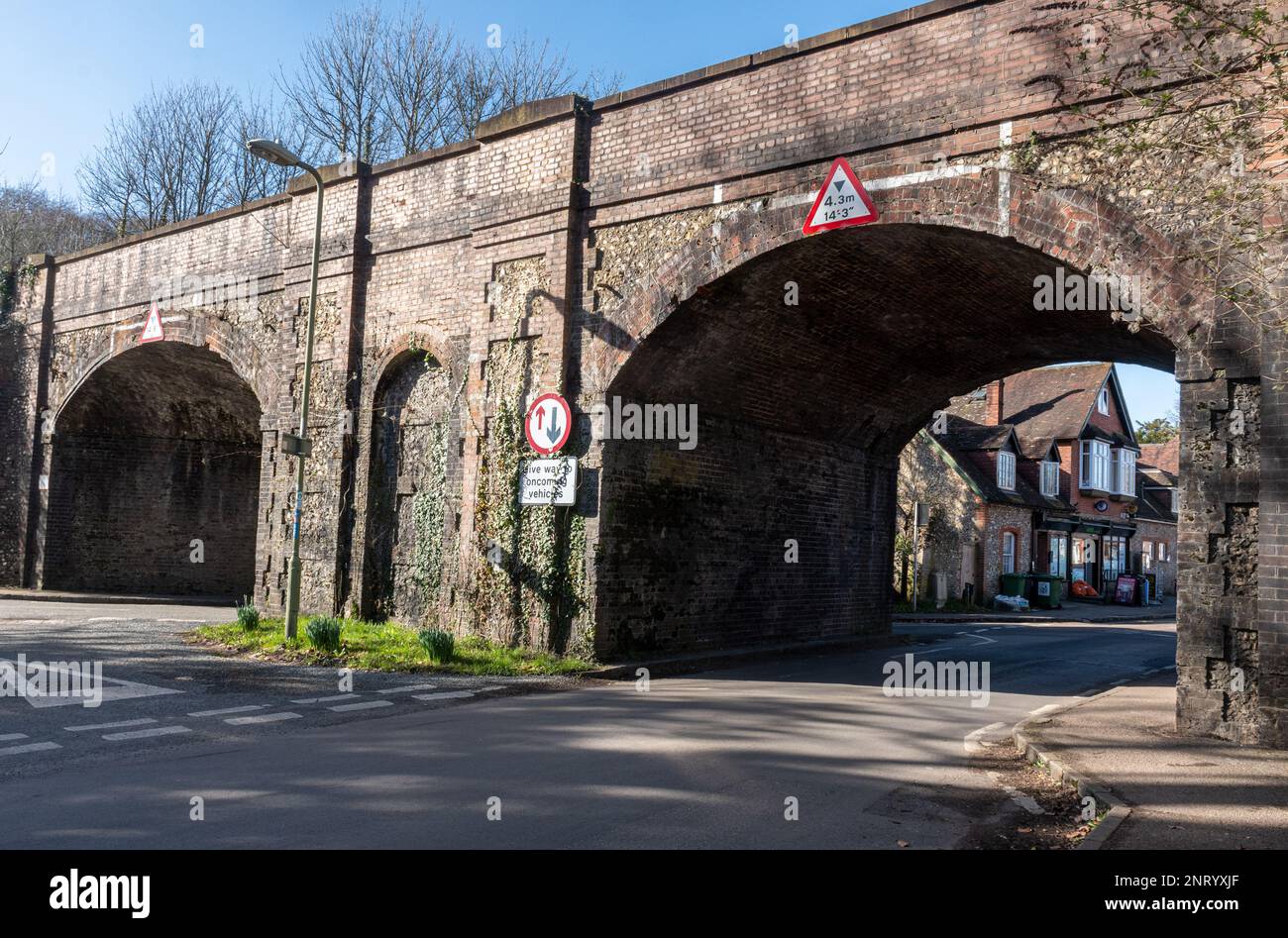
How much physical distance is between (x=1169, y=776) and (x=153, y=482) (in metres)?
23.9

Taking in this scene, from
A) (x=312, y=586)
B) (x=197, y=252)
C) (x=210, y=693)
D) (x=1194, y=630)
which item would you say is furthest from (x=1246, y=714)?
(x=197, y=252)

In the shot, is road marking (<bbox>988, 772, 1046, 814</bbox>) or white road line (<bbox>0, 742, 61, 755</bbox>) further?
white road line (<bbox>0, 742, 61, 755</bbox>)

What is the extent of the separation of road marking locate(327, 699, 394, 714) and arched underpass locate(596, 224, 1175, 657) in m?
3.64

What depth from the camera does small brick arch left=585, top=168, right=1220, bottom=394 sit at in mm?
9141

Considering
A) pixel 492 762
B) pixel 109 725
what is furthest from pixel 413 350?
pixel 492 762

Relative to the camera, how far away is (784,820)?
5969 millimetres

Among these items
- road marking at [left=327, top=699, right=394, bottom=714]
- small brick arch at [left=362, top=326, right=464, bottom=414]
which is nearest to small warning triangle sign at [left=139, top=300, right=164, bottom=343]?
small brick arch at [left=362, top=326, right=464, bottom=414]

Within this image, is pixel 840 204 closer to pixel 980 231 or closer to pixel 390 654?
pixel 980 231

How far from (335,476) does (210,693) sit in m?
6.80

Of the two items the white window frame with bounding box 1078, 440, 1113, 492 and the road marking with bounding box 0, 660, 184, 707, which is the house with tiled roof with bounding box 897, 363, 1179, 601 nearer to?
the white window frame with bounding box 1078, 440, 1113, 492

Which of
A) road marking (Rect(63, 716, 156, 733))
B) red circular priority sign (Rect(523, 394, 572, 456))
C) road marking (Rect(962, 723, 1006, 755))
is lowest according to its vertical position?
road marking (Rect(962, 723, 1006, 755))

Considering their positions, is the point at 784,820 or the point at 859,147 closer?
the point at 784,820

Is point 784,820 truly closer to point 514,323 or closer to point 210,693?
point 210,693

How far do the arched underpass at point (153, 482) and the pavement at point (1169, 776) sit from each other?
1950 cm
